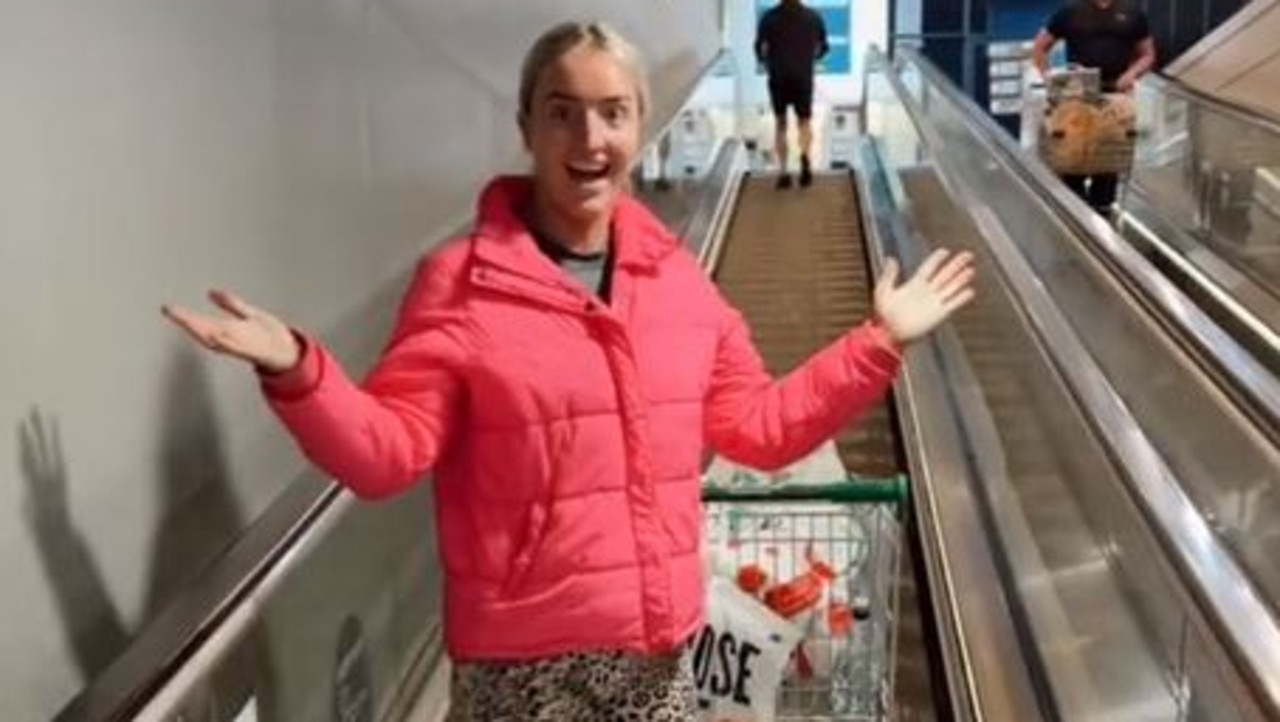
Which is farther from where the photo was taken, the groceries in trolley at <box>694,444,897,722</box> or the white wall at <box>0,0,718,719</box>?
the groceries in trolley at <box>694,444,897,722</box>

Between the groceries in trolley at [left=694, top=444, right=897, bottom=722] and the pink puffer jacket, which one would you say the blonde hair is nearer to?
the pink puffer jacket

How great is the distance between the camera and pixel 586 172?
2.54 metres

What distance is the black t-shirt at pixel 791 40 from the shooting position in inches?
577

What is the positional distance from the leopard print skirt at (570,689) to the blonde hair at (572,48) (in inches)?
31.6

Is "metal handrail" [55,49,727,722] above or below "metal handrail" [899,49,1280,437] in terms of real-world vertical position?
above

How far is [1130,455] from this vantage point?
3158 millimetres

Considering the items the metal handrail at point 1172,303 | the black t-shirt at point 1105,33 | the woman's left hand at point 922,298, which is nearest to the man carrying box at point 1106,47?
the black t-shirt at point 1105,33

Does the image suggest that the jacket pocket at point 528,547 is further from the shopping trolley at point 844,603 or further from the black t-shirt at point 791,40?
the black t-shirt at point 791,40

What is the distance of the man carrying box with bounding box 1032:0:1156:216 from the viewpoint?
33.8 feet

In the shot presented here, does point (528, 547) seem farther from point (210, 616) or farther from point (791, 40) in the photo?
point (791, 40)

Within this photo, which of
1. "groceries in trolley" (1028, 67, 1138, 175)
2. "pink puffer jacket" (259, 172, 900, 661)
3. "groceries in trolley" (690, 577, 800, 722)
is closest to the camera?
"pink puffer jacket" (259, 172, 900, 661)

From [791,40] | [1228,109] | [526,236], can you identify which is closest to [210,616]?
[526,236]

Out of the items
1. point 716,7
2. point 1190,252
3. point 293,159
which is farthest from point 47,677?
point 716,7

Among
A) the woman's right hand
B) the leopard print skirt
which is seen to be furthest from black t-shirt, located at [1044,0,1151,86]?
the woman's right hand
